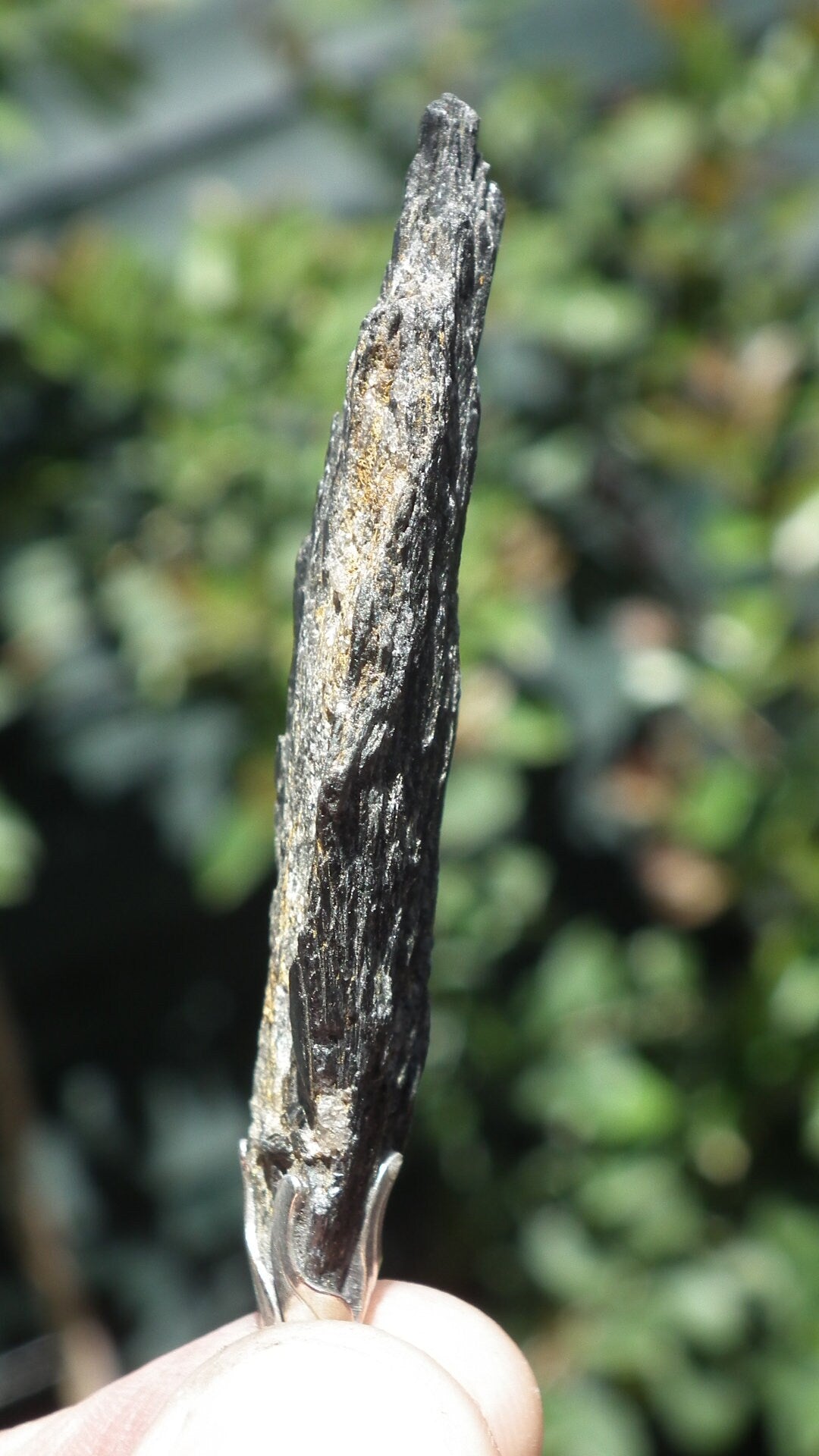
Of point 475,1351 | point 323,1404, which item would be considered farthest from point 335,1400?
→ point 475,1351

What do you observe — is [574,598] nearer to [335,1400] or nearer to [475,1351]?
[475,1351]

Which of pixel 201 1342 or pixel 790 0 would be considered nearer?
pixel 201 1342

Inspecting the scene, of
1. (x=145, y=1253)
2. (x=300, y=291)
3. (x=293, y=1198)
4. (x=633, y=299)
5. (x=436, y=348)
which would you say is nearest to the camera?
(x=436, y=348)

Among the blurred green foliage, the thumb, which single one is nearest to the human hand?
the thumb

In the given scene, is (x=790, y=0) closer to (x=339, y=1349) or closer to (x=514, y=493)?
(x=514, y=493)

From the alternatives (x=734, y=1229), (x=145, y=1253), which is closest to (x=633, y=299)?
→ (x=734, y=1229)

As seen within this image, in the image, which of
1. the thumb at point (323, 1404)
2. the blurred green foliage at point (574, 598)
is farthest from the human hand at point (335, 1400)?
the blurred green foliage at point (574, 598)
